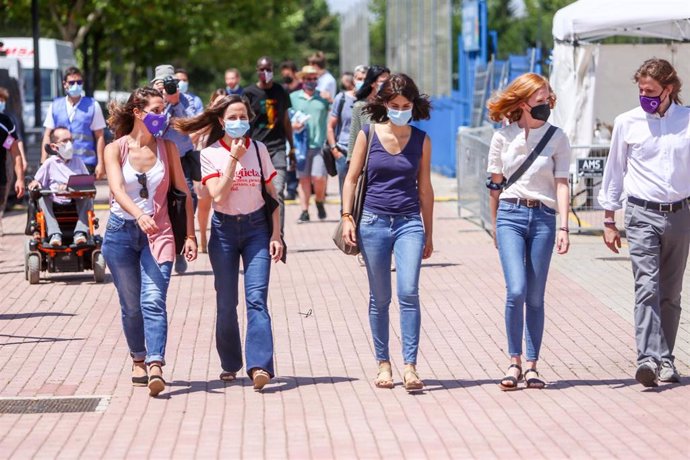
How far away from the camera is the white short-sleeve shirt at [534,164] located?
25.6ft

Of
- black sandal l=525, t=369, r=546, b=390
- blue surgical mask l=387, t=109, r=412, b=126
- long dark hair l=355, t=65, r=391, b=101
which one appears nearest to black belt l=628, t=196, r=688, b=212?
black sandal l=525, t=369, r=546, b=390

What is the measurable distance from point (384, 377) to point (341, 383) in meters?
0.30

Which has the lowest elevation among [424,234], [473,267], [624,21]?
[473,267]

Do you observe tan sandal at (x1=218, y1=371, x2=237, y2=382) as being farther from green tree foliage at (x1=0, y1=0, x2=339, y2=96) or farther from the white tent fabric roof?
green tree foliage at (x1=0, y1=0, x2=339, y2=96)

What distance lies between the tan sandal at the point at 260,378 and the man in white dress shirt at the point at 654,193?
1.93m

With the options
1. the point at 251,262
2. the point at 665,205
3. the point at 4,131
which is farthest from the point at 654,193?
the point at 4,131

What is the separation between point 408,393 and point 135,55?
4376 centimetres

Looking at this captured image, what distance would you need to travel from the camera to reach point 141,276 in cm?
787

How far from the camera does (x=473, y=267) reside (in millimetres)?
13633

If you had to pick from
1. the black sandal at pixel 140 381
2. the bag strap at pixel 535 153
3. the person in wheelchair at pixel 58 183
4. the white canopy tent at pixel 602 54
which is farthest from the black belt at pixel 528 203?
the white canopy tent at pixel 602 54

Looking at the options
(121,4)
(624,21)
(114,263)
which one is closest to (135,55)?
(121,4)

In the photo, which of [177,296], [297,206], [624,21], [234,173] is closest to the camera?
[234,173]

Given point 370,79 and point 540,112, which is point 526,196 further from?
point 370,79

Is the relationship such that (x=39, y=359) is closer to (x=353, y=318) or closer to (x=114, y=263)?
(x=114, y=263)
